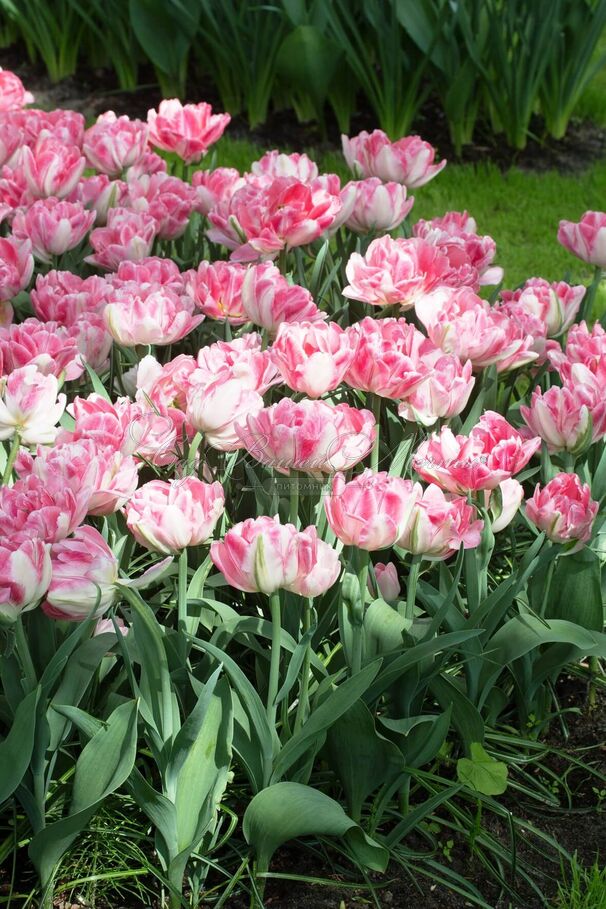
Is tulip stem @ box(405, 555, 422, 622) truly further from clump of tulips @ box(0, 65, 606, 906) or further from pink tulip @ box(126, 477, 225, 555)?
pink tulip @ box(126, 477, 225, 555)

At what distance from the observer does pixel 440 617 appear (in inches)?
62.7

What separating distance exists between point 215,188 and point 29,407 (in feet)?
4.06

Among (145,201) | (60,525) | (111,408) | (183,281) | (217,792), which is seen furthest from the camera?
(145,201)

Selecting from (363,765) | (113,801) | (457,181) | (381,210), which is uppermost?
(381,210)

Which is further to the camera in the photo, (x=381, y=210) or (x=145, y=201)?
(x=145, y=201)

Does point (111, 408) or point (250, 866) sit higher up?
point (111, 408)

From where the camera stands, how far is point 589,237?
7.68 feet

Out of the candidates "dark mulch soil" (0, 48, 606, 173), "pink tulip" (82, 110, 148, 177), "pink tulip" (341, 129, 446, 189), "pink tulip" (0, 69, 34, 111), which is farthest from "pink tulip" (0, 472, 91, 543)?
"dark mulch soil" (0, 48, 606, 173)

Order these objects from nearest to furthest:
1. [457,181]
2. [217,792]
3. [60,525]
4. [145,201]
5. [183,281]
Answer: [60,525] → [217,792] → [183,281] → [145,201] → [457,181]

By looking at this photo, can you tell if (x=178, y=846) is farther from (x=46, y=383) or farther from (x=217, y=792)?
(x=46, y=383)

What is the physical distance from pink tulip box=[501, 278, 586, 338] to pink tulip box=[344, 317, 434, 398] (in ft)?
1.73

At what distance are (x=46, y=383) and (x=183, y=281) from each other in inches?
29.2

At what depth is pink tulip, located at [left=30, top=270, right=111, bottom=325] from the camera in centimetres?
216

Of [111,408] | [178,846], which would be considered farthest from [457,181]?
[178,846]
